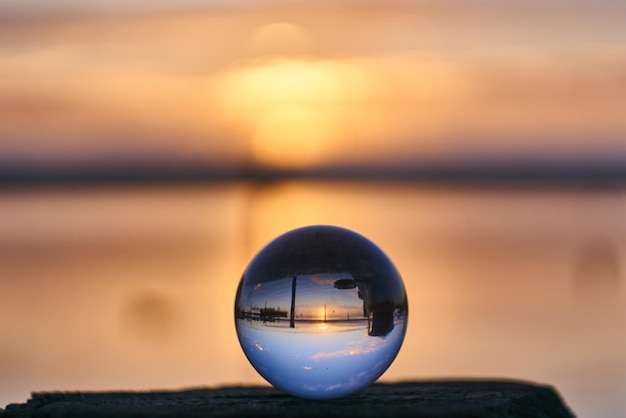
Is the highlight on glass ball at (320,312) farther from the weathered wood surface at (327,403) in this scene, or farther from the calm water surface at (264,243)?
the calm water surface at (264,243)

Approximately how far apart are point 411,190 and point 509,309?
17447 millimetres

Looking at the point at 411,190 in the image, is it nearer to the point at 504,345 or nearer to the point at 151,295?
the point at 151,295

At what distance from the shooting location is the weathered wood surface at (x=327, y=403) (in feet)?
7.88

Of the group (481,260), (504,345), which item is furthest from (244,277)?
(481,260)

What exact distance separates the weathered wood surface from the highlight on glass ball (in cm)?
10

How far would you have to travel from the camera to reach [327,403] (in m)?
2.58

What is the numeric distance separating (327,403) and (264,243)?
8.50 meters

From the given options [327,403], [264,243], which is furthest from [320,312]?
[264,243]

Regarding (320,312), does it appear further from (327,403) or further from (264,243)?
(264,243)

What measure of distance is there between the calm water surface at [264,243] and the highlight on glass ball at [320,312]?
3.68ft

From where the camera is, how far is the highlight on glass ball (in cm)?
236

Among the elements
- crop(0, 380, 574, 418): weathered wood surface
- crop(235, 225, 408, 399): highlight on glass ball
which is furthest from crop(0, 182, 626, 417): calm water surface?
crop(235, 225, 408, 399): highlight on glass ball

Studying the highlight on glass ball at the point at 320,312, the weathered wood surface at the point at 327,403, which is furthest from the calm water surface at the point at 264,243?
the highlight on glass ball at the point at 320,312

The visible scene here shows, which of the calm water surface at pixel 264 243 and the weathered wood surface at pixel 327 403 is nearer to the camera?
the weathered wood surface at pixel 327 403
